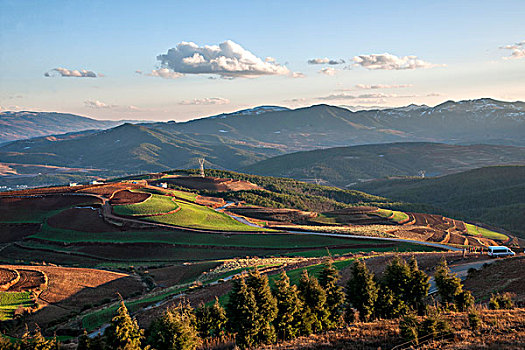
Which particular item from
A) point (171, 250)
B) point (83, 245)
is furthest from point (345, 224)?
point (83, 245)

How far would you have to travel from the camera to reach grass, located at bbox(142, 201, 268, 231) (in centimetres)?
8581

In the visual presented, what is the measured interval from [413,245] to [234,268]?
3340cm

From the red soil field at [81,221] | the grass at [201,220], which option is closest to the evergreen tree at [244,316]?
the grass at [201,220]

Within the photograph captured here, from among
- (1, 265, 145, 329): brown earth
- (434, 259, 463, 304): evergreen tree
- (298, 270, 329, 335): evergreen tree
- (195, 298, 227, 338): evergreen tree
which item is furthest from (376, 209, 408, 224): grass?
(195, 298, 227, 338): evergreen tree

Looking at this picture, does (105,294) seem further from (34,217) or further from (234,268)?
(34,217)

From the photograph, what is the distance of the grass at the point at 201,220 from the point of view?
85812mm

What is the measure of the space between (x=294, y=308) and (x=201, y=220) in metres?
66.4

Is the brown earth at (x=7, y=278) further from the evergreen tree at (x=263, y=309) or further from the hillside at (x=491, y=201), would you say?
the hillside at (x=491, y=201)

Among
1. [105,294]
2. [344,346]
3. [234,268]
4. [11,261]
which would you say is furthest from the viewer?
[11,261]

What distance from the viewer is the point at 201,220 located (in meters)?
90.6

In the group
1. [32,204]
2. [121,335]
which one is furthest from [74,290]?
[32,204]

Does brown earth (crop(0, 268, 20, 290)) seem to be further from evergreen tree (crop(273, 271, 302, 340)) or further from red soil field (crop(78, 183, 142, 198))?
red soil field (crop(78, 183, 142, 198))

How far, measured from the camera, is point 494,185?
Answer: 191 metres

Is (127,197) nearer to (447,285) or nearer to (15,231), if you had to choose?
(15,231)
